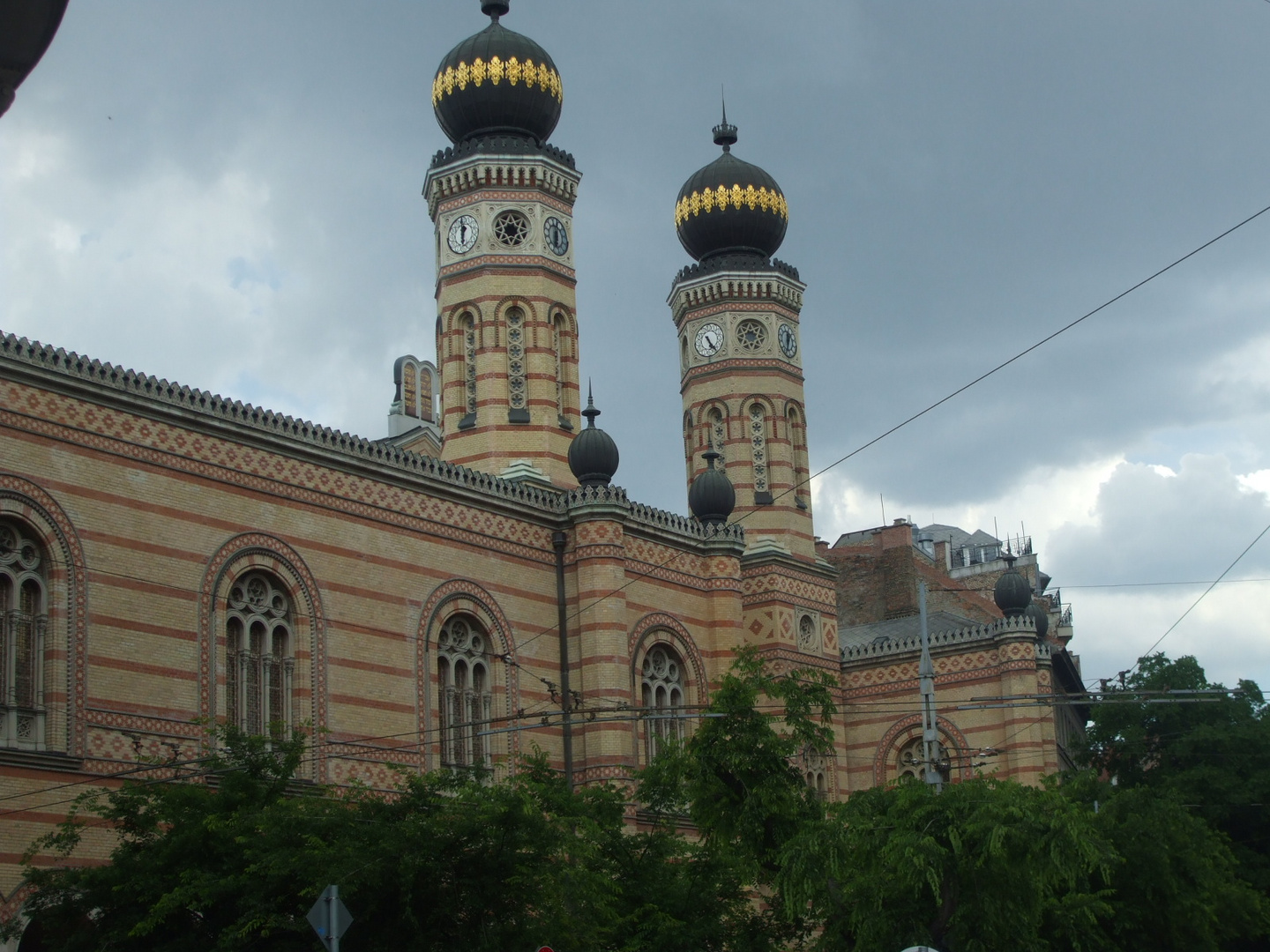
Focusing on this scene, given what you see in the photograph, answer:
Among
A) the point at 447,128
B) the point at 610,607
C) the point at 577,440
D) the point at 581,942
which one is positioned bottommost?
the point at 581,942

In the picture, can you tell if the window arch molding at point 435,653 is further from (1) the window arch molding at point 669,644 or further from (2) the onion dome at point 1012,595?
(2) the onion dome at point 1012,595

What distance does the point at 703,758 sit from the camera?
19.0 m

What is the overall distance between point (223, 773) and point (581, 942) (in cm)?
405

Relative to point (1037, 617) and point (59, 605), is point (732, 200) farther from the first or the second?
point (59, 605)

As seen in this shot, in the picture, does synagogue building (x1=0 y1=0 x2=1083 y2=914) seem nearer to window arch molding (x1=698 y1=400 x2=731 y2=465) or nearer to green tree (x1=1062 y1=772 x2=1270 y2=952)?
window arch molding (x1=698 y1=400 x2=731 y2=465)

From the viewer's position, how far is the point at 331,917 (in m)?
11.5

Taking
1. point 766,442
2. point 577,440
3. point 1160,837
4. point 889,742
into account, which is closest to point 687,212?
point 766,442

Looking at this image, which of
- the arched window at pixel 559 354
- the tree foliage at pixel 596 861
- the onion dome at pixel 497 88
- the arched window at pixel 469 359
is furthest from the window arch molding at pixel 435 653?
the onion dome at pixel 497 88

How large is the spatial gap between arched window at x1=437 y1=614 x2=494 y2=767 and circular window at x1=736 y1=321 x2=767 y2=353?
11.7 metres

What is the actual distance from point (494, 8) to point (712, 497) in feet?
33.5

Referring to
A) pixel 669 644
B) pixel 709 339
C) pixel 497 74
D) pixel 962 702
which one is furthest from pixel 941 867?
pixel 709 339

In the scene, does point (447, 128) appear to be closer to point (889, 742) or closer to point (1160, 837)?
point (889, 742)

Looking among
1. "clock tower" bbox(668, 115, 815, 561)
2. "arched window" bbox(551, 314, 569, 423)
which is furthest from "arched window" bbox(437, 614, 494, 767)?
"clock tower" bbox(668, 115, 815, 561)

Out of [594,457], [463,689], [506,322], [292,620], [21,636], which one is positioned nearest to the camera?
[21,636]
